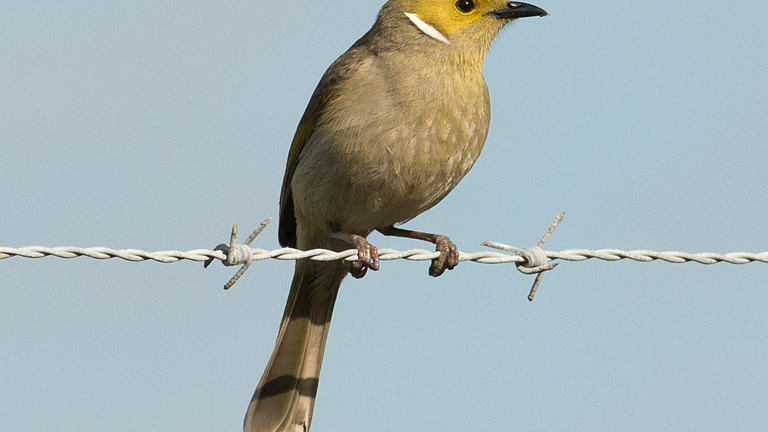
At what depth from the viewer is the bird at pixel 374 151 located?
5.41 m

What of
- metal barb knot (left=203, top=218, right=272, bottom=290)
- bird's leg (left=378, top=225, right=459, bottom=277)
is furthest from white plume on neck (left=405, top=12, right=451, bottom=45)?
metal barb knot (left=203, top=218, right=272, bottom=290)

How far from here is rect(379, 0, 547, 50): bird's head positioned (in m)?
5.79

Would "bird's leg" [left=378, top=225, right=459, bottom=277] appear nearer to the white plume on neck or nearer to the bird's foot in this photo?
the bird's foot

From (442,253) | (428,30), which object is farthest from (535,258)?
(428,30)

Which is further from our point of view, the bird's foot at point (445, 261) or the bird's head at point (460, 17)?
the bird's head at point (460, 17)

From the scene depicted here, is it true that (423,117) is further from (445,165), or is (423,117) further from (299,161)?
(299,161)

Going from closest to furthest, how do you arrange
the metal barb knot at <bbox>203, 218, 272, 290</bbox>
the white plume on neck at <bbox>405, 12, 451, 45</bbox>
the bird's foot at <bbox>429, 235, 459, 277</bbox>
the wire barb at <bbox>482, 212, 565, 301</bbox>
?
the metal barb knot at <bbox>203, 218, 272, 290</bbox> < the wire barb at <bbox>482, 212, 565, 301</bbox> < the bird's foot at <bbox>429, 235, 459, 277</bbox> < the white plume on neck at <bbox>405, 12, 451, 45</bbox>

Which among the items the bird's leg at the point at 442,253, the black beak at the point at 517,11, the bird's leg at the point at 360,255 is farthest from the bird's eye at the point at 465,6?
the bird's leg at the point at 360,255

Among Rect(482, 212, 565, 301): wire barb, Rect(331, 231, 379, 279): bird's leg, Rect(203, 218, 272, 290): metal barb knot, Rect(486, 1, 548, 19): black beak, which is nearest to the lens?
Rect(203, 218, 272, 290): metal barb knot

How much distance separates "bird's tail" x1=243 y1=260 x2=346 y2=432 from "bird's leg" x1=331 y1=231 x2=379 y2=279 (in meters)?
0.33

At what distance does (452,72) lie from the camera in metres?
5.62

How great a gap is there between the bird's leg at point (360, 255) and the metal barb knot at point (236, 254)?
1.35 meters

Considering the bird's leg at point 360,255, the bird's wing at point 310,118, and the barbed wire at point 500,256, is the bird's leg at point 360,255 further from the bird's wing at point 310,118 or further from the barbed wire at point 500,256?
the barbed wire at point 500,256

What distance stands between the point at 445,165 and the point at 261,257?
5.92 feet
